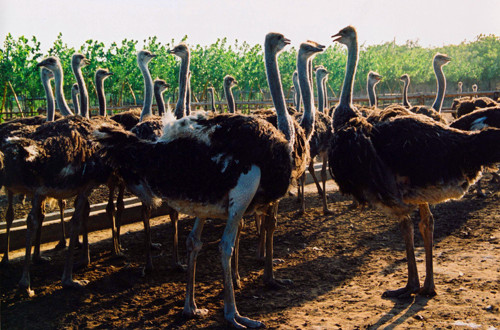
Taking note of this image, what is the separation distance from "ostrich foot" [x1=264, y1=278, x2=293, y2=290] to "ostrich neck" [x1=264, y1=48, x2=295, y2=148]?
1.27m

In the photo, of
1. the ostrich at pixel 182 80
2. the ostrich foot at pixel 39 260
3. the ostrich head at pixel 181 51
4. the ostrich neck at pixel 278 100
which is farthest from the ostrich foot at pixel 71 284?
the ostrich head at pixel 181 51

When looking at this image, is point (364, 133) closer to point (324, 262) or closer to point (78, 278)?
point (324, 262)

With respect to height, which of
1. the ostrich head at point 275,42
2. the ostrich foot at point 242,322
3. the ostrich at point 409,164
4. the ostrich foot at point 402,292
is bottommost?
the ostrich foot at point 402,292

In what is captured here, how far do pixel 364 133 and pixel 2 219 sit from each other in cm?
485

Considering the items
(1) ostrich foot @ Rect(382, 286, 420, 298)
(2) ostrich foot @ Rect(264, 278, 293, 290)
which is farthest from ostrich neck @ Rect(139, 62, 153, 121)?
(1) ostrich foot @ Rect(382, 286, 420, 298)

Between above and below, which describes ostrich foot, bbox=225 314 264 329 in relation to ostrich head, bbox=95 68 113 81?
below

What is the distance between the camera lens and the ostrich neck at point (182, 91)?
20.3 ft

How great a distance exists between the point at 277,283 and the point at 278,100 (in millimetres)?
1657

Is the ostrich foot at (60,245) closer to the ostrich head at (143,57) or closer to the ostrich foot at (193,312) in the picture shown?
the ostrich foot at (193,312)

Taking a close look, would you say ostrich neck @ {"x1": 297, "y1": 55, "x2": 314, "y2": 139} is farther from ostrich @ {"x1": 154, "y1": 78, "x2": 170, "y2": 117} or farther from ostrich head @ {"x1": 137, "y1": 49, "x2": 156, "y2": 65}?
ostrich head @ {"x1": 137, "y1": 49, "x2": 156, "y2": 65}

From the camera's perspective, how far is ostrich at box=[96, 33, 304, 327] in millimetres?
Answer: 3688

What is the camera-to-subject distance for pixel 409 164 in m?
3.96

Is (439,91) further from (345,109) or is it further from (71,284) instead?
(71,284)

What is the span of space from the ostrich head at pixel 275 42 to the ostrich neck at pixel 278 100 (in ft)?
0.15
